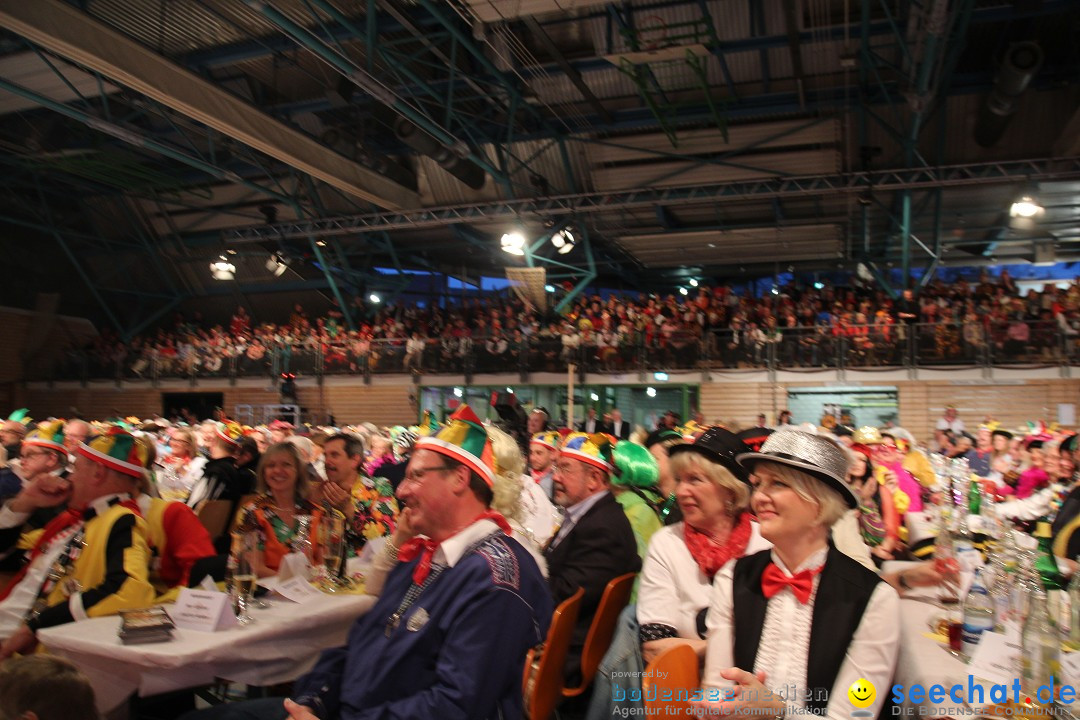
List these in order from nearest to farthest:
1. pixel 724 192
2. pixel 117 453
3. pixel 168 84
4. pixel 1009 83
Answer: pixel 117 453
pixel 168 84
pixel 1009 83
pixel 724 192

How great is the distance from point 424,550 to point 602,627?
3.87 ft

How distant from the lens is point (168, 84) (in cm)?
1179

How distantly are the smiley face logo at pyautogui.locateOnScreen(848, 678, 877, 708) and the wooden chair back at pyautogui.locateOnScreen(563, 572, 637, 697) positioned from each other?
4.21 ft

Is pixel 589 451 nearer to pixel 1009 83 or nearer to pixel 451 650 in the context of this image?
pixel 451 650

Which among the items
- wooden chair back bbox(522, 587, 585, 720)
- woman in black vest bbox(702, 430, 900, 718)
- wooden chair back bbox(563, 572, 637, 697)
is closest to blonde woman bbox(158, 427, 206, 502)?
wooden chair back bbox(563, 572, 637, 697)

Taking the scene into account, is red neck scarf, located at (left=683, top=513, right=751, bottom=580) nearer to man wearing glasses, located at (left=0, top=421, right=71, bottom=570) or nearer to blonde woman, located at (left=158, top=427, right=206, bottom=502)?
man wearing glasses, located at (left=0, top=421, right=71, bottom=570)

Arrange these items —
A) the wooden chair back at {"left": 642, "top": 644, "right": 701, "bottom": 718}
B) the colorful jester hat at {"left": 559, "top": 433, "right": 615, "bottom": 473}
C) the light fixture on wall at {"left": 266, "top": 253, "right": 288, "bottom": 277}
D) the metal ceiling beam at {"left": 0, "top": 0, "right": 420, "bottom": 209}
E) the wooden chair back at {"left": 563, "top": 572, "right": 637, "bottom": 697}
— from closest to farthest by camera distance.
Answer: the wooden chair back at {"left": 642, "top": 644, "right": 701, "bottom": 718} → the wooden chair back at {"left": 563, "top": 572, "right": 637, "bottom": 697} → the colorful jester hat at {"left": 559, "top": 433, "right": 615, "bottom": 473} → the metal ceiling beam at {"left": 0, "top": 0, "right": 420, "bottom": 209} → the light fixture on wall at {"left": 266, "top": 253, "right": 288, "bottom": 277}

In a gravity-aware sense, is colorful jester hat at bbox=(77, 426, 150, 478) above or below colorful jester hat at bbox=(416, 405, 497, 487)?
below

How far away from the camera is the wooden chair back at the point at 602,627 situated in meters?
3.32

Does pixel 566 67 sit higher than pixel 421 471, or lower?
higher

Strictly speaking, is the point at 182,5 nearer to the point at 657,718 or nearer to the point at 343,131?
the point at 343,131

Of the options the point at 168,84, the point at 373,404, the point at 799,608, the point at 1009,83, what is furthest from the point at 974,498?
the point at 373,404

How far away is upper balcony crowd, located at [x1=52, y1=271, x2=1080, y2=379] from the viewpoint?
15109mm

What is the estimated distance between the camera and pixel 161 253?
82.7 feet
